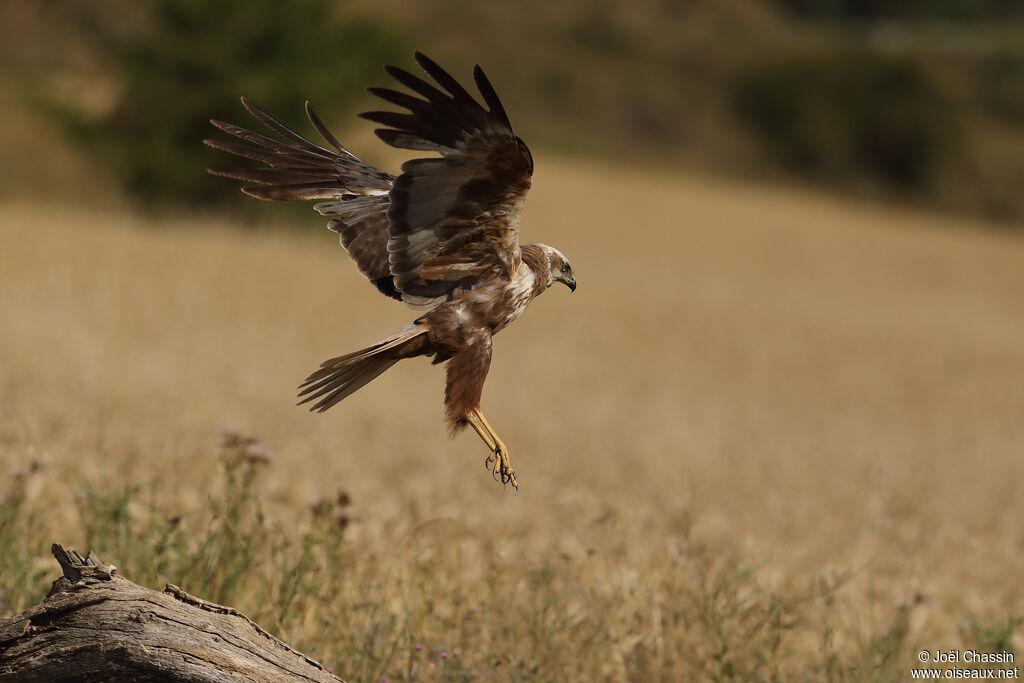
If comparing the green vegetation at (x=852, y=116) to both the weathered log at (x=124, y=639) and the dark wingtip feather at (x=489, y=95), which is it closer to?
the weathered log at (x=124, y=639)

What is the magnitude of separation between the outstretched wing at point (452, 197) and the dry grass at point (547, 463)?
4.75ft

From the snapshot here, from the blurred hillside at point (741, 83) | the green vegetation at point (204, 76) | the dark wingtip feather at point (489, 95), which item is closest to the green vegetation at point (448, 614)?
the dark wingtip feather at point (489, 95)

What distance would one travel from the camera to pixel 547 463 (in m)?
8.00

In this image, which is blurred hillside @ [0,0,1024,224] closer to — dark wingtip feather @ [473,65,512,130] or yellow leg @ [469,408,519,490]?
dark wingtip feather @ [473,65,512,130]

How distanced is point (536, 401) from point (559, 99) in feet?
129

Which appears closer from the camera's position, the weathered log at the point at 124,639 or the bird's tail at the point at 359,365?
the bird's tail at the point at 359,365

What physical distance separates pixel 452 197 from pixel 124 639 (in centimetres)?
126

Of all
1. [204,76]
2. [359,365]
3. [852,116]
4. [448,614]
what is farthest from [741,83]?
[359,365]

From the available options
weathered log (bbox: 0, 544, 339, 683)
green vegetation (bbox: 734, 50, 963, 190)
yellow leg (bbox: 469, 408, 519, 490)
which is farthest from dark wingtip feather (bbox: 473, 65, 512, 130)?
green vegetation (bbox: 734, 50, 963, 190)

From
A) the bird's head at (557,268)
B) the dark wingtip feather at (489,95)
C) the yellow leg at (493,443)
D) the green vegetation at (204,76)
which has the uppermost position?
the green vegetation at (204,76)

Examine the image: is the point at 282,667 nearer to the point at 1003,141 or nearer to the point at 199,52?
the point at 199,52

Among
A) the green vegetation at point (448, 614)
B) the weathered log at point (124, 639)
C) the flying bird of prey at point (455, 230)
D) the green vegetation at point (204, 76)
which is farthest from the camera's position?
the green vegetation at point (204, 76)

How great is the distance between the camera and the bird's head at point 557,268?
1.92 m

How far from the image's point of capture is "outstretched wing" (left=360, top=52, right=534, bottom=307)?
1.90m
